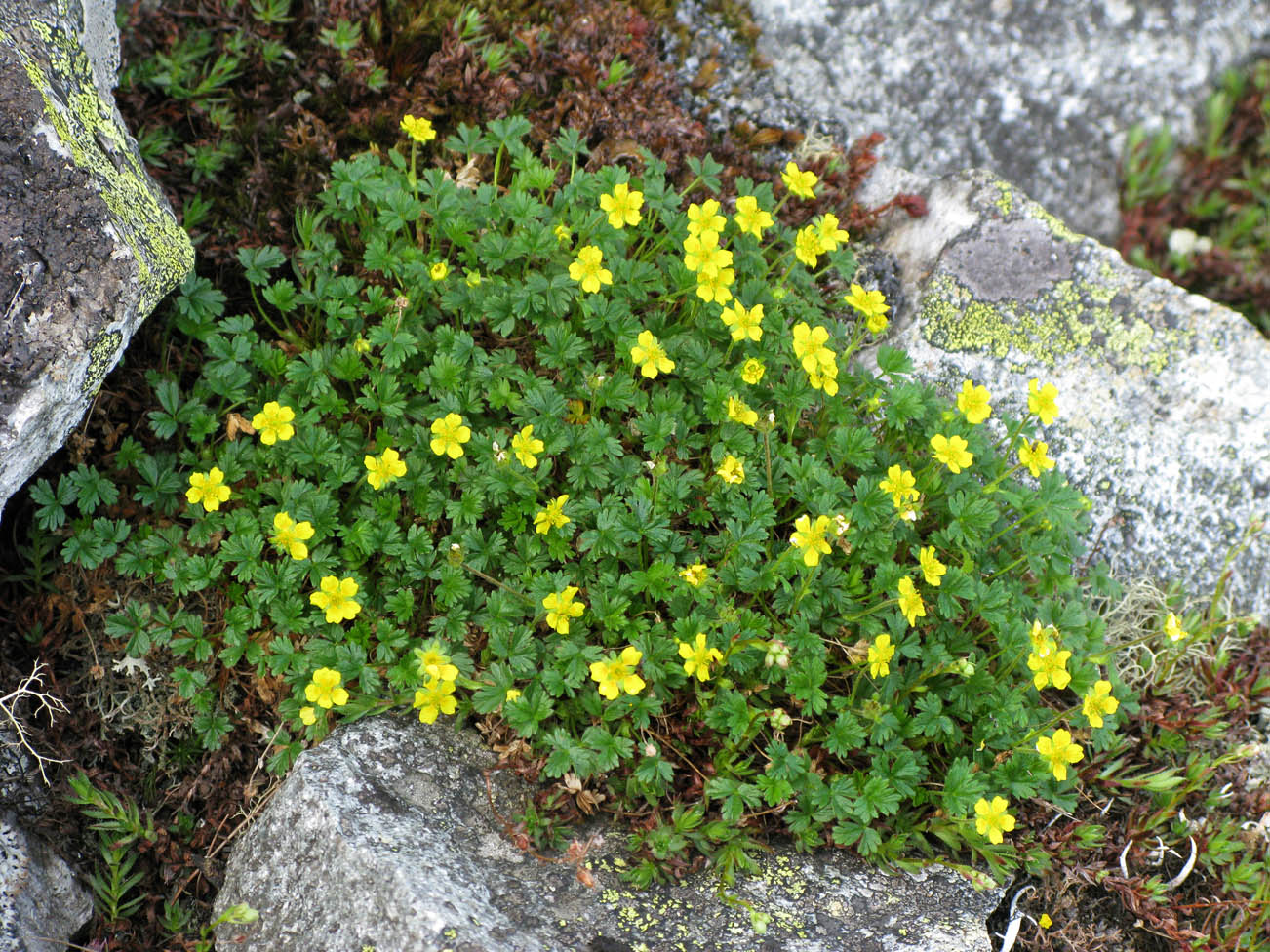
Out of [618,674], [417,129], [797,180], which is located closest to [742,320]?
[797,180]

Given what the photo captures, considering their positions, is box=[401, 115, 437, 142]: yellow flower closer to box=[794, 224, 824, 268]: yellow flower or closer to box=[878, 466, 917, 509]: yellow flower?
box=[794, 224, 824, 268]: yellow flower

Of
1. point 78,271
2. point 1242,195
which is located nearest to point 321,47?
point 78,271

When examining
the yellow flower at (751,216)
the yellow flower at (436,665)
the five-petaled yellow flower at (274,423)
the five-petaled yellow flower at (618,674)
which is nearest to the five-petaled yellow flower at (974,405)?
the yellow flower at (751,216)

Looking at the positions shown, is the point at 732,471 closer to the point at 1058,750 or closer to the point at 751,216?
the point at 751,216

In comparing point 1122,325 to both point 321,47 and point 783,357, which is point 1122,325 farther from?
point 321,47

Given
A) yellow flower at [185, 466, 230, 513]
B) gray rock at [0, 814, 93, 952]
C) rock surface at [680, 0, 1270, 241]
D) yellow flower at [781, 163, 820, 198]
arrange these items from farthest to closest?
1. rock surface at [680, 0, 1270, 241]
2. yellow flower at [781, 163, 820, 198]
3. yellow flower at [185, 466, 230, 513]
4. gray rock at [0, 814, 93, 952]

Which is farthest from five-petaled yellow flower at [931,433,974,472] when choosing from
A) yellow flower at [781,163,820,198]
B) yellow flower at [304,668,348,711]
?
yellow flower at [304,668,348,711]
